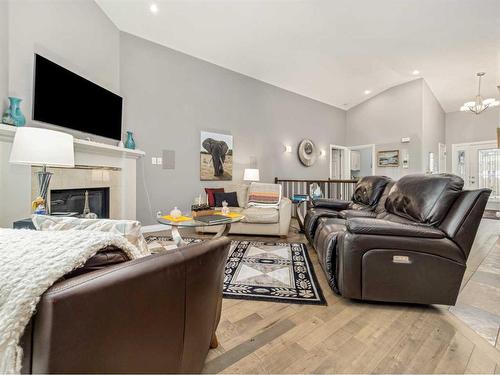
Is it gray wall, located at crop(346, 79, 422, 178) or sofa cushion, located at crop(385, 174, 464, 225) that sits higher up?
gray wall, located at crop(346, 79, 422, 178)

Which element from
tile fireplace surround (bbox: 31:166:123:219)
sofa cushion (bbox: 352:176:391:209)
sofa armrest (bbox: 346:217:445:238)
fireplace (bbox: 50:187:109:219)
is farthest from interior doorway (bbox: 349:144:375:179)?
fireplace (bbox: 50:187:109:219)

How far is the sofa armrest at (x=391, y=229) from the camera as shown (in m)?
1.53

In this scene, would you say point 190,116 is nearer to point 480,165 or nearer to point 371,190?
point 371,190

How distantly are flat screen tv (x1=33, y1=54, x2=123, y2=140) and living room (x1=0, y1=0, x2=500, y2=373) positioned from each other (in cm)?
2

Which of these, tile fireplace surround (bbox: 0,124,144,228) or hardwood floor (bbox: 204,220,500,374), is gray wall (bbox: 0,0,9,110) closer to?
tile fireplace surround (bbox: 0,124,144,228)

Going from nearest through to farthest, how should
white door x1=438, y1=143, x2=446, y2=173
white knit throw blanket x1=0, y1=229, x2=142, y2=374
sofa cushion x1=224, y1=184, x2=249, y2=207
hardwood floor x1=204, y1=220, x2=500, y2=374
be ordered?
white knit throw blanket x1=0, y1=229, x2=142, y2=374 → hardwood floor x1=204, y1=220, x2=500, y2=374 → sofa cushion x1=224, y1=184, x2=249, y2=207 → white door x1=438, y1=143, x2=446, y2=173

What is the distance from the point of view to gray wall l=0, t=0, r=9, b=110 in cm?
203

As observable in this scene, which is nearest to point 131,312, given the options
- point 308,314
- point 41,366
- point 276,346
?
point 41,366

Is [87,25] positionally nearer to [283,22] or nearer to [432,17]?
[283,22]

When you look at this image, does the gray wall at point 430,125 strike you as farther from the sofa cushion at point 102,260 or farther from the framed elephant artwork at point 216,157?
the sofa cushion at point 102,260

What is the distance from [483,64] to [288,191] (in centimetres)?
458

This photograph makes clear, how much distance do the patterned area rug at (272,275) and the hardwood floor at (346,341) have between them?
0.11 metres

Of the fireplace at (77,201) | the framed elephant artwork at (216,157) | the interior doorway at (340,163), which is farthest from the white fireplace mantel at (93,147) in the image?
the interior doorway at (340,163)

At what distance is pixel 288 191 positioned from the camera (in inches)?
218
